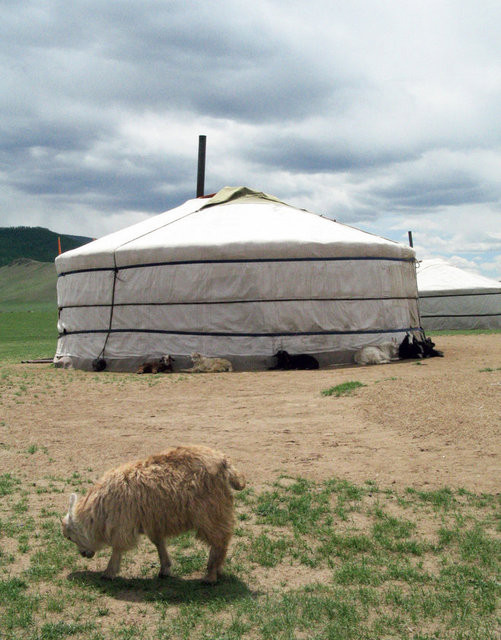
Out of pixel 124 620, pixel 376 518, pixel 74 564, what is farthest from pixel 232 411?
pixel 124 620

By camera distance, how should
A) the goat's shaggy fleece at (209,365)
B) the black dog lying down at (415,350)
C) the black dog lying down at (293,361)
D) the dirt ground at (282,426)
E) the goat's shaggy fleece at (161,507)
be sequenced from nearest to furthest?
the goat's shaggy fleece at (161,507)
the dirt ground at (282,426)
the goat's shaggy fleece at (209,365)
the black dog lying down at (293,361)
the black dog lying down at (415,350)

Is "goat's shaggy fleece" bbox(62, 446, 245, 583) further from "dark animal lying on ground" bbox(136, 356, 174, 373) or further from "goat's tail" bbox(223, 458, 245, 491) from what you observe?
"dark animal lying on ground" bbox(136, 356, 174, 373)

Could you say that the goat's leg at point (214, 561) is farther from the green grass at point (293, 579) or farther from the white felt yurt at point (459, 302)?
the white felt yurt at point (459, 302)

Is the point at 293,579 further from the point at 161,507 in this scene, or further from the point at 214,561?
the point at 161,507

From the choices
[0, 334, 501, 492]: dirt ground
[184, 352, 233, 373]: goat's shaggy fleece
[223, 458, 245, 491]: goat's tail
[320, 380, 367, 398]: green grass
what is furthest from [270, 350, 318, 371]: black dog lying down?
[223, 458, 245, 491]: goat's tail

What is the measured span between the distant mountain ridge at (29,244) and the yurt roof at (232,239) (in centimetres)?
14803

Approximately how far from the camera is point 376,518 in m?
4.11

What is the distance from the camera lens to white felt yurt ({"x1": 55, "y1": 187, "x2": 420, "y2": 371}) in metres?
11.8

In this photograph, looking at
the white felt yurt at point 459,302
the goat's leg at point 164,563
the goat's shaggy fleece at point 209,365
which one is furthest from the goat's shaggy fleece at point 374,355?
the white felt yurt at point 459,302

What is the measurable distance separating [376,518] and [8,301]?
113 metres

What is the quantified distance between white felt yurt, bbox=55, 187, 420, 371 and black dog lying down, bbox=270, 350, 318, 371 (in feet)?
0.59

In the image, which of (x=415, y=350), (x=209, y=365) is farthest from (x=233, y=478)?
(x=415, y=350)

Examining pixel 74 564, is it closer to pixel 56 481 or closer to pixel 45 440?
pixel 56 481

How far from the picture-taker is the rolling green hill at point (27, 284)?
354 ft
